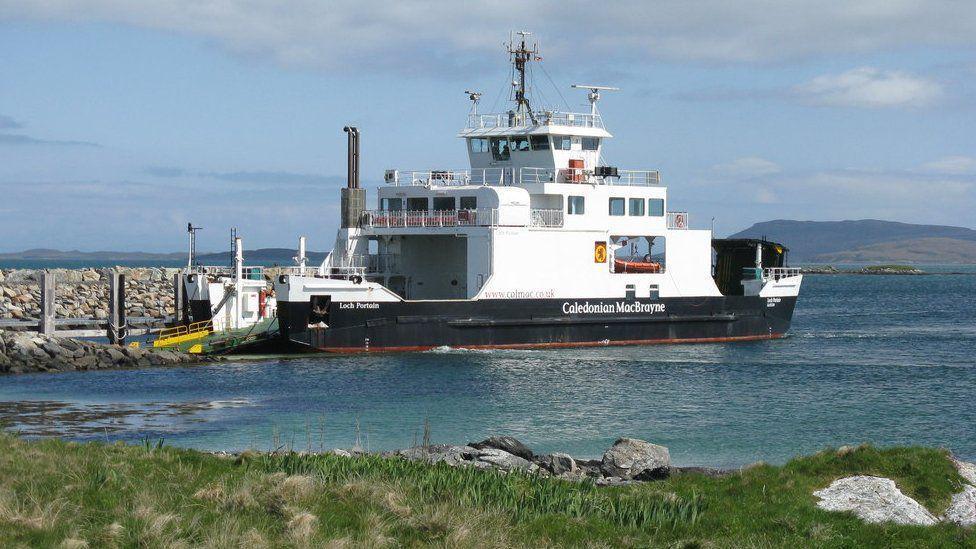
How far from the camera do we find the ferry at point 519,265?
3047 cm

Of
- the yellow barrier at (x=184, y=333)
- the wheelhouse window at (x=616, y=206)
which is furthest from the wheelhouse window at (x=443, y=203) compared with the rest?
the yellow barrier at (x=184, y=333)

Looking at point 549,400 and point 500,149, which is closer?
point 549,400

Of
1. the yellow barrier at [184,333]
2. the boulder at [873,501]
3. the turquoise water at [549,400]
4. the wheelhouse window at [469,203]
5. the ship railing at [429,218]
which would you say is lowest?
the turquoise water at [549,400]

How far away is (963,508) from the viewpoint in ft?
39.6

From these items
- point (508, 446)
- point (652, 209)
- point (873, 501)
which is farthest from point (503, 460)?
point (652, 209)

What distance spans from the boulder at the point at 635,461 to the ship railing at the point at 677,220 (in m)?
20.8

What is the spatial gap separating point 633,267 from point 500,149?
566cm

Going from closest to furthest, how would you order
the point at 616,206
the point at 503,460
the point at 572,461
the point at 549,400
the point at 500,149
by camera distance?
the point at 503,460 < the point at 572,461 < the point at 549,400 < the point at 616,206 < the point at 500,149

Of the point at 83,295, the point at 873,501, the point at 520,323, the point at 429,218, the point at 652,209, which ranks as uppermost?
the point at 652,209

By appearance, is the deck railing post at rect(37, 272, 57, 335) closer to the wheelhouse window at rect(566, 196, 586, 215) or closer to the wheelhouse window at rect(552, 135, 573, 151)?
the wheelhouse window at rect(566, 196, 586, 215)

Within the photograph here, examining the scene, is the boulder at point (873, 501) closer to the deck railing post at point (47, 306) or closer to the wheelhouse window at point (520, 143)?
the wheelhouse window at point (520, 143)

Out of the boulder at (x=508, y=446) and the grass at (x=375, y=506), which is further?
the boulder at (x=508, y=446)

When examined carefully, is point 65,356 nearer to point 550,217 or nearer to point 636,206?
point 550,217

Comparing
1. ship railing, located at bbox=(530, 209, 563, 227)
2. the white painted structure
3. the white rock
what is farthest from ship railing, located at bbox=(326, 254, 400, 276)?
the white rock
